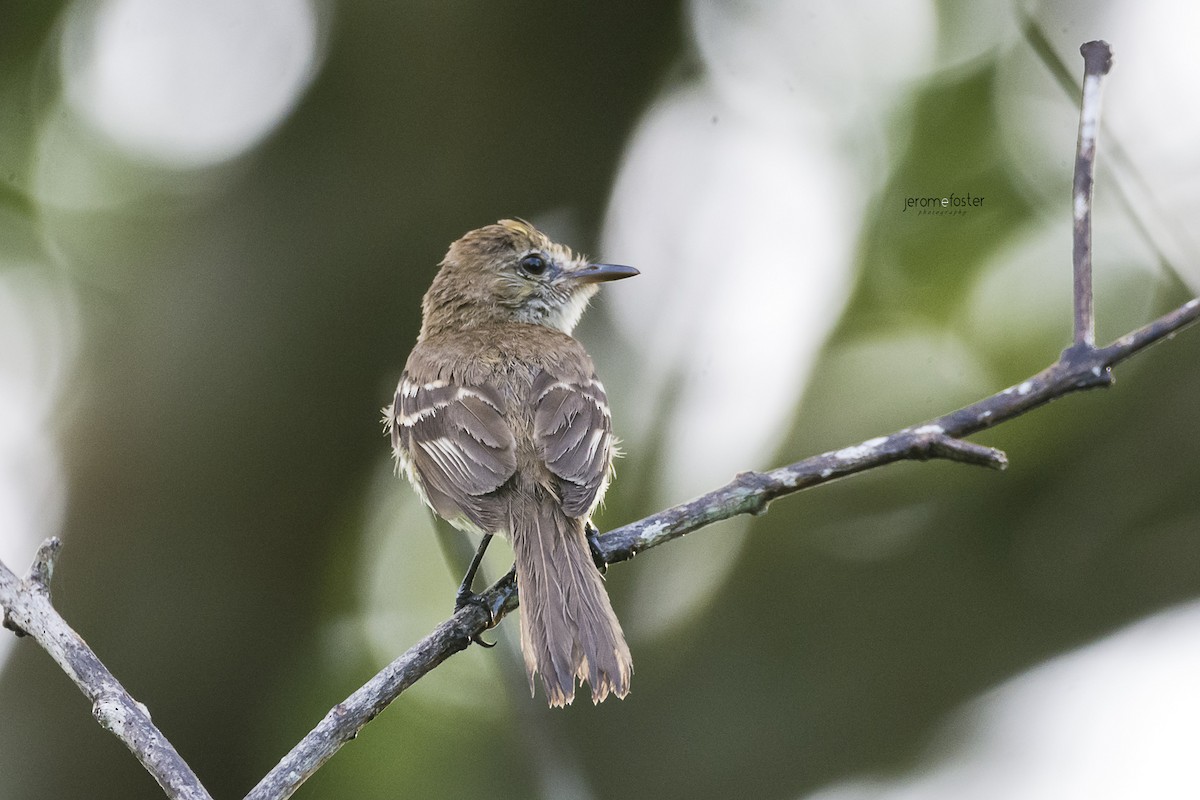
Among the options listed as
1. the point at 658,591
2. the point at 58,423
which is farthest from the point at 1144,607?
the point at 58,423

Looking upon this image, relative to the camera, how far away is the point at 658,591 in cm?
554

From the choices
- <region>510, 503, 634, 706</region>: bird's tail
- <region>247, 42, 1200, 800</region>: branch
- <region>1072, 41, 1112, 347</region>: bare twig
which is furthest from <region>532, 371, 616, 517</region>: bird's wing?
<region>1072, 41, 1112, 347</region>: bare twig

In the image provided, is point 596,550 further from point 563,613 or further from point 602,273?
point 602,273

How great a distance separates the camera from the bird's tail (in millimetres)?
3295

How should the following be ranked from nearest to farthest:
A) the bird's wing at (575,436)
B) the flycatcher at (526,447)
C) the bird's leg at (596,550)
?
1. the flycatcher at (526,447)
2. the bird's leg at (596,550)
3. the bird's wing at (575,436)

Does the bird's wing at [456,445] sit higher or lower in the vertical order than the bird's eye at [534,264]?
lower

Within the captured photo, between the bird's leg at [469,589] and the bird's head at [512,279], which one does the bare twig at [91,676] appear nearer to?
the bird's leg at [469,589]

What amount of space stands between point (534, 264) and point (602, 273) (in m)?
0.36

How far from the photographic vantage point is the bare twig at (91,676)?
2.70 meters

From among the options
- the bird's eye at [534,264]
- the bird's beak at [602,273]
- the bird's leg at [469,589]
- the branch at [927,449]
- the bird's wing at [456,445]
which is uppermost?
the bird's eye at [534,264]

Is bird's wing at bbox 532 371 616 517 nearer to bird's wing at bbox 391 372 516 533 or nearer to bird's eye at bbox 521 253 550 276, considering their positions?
bird's wing at bbox 391 372 516 533

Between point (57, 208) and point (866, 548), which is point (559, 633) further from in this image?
point (57, 208)

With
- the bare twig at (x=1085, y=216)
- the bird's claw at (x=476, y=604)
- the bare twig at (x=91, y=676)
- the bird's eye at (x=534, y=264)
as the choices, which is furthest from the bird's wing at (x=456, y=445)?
the bare twig at (x=1085, y=216)

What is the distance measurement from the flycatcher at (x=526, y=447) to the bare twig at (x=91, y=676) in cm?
98
